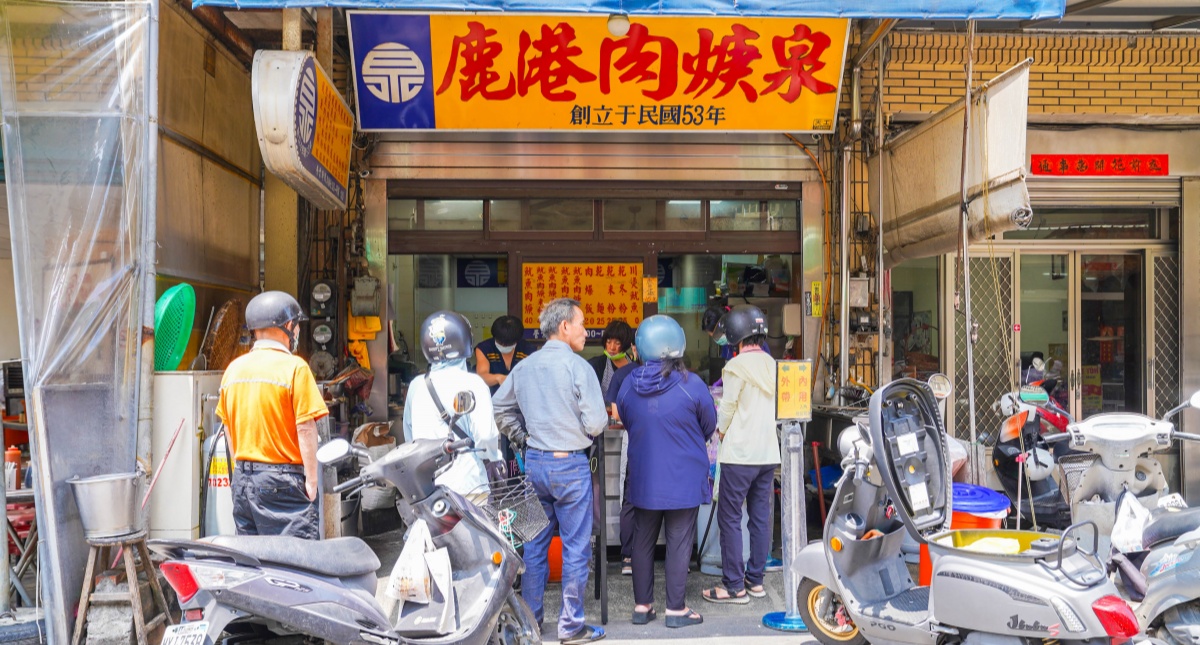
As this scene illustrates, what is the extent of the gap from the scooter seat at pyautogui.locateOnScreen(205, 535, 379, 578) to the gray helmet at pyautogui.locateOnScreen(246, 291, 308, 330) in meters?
1.23

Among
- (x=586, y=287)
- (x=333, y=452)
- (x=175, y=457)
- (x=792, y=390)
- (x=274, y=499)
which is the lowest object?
(x=274, y=499)

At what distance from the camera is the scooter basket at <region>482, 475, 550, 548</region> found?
15.9 ft

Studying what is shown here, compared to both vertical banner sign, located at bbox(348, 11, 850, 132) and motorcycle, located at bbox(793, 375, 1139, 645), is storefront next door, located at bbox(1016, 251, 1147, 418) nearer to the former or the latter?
vertical banner sign, located at bbox(348, 11, 850, 132)

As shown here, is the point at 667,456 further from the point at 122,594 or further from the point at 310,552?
the point at 122,594

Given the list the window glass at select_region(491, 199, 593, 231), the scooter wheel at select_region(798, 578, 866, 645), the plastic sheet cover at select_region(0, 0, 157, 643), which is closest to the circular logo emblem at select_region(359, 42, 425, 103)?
the window glass at select_region(491, 199, 593, 231)

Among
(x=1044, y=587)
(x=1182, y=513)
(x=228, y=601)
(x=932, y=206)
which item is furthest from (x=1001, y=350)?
(x=228, y=601)

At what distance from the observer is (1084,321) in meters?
9.16

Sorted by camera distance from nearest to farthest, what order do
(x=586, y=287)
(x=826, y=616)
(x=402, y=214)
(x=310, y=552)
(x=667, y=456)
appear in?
1. (x=310, y=552)
2. (x=826, y=616)
3. (x=667, y=456)
4. (x=402, y=214)
5. (x=586, y=287)

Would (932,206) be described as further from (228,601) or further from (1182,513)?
(228,601)

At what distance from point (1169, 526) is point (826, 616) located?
1.77 m

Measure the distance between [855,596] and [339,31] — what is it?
612 centimetres

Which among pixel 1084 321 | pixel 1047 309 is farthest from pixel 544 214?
pixel 1084 321

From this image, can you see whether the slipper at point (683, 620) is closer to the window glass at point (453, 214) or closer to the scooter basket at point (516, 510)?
the scooter basket at point (516, 510)

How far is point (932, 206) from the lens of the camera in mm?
6895
